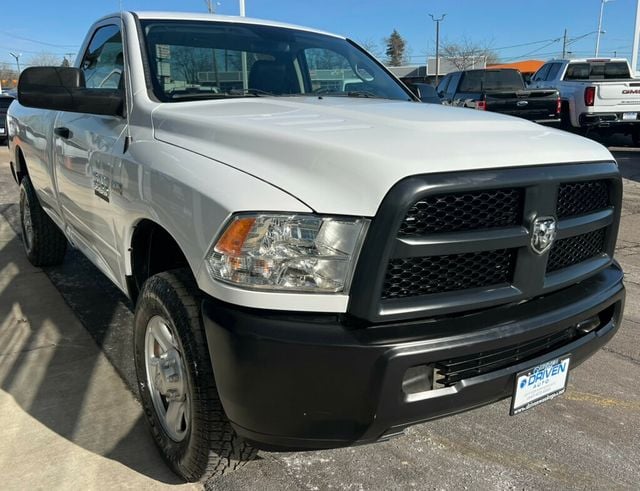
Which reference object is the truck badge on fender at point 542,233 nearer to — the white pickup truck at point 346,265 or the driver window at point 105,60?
the white pickup truck at point 346,265

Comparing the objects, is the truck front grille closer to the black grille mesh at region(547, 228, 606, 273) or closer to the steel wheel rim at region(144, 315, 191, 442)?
the black grille mesh at region(547, 228, 606, 273)

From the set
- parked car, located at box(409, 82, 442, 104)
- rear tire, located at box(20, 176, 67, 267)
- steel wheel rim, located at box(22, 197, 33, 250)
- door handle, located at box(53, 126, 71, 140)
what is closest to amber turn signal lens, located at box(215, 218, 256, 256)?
door handle, located at box(53, 126, 71, 140)

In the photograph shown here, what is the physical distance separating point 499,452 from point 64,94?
8.51ft

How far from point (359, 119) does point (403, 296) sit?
854 mm

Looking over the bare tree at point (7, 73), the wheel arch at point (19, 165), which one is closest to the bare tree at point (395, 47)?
the bare tree at point (7, 73)

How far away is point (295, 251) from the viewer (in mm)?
1858

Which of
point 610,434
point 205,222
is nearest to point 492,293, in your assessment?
point 205,222

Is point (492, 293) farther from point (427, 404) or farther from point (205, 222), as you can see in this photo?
point (205, 222)

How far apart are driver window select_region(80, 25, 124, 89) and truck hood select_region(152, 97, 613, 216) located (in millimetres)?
656

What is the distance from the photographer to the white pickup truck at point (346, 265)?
5.95 feet

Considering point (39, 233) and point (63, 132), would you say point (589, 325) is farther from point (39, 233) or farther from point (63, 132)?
point (39, 233)

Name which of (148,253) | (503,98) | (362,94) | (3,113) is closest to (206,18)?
(362,94)

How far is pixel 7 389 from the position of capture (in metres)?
3.16

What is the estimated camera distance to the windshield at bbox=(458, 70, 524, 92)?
13867mm
